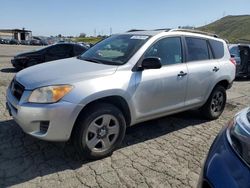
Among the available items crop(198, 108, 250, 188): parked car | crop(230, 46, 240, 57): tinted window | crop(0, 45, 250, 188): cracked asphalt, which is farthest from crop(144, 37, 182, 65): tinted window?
crop(230, 46, 240, 57): tinted window

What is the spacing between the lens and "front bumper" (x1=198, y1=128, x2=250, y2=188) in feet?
5.79

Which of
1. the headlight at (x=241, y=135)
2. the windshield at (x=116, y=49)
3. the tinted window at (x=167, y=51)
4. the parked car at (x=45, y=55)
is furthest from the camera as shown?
the parked car at (x=45, y=55)

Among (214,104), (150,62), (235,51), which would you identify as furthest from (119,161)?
(235,51)

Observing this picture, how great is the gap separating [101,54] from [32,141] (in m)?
1.75

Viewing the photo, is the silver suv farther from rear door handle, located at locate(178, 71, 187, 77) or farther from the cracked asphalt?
the cracked asphalt

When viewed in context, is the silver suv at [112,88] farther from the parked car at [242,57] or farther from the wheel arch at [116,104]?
the parked car at [242,57]

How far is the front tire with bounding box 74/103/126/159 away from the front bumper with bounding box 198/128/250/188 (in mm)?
1798

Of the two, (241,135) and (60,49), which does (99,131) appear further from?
(60,49)

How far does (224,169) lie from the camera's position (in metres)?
1.92

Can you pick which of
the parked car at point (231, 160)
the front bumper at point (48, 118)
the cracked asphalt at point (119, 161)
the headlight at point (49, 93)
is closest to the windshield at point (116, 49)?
the headlight at point (49, 93)

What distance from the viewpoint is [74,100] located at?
3.51 meters

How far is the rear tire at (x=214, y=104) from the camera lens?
5748 mm

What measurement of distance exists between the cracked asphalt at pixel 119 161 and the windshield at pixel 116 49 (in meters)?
1.34

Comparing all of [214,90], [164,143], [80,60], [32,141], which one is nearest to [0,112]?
[32,141]
